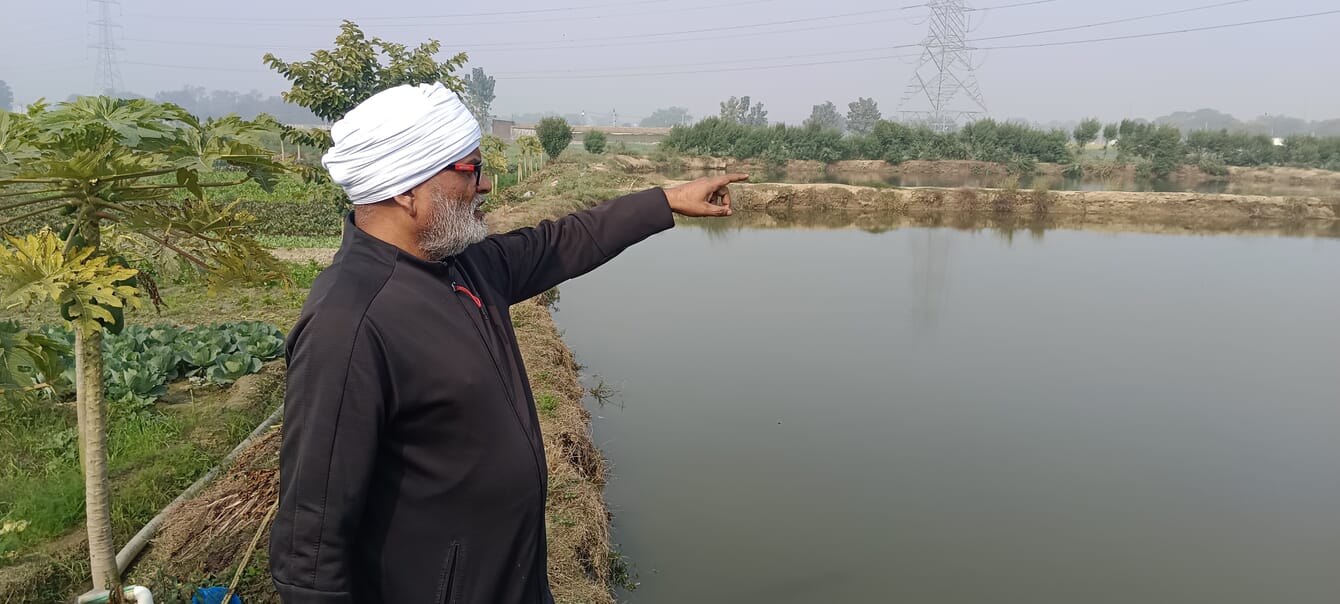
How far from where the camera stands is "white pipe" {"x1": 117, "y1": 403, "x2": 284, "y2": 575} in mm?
2631

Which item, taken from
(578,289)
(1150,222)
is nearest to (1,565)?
(578,289)

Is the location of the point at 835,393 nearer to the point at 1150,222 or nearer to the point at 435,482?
the point at 435,482

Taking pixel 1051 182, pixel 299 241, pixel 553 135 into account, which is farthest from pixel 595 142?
pixel 299 241

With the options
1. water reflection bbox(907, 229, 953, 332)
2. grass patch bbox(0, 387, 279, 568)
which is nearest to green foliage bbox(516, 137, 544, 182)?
water reflection bbox(907, 229, 953, 332)

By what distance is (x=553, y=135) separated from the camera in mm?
26250

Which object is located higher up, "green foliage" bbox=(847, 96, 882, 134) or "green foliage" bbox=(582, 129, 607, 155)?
"green foliage" bbox=(847, 96, 882, 134)

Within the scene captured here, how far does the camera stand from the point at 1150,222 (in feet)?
57.3

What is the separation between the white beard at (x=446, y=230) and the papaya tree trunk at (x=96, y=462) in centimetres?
105

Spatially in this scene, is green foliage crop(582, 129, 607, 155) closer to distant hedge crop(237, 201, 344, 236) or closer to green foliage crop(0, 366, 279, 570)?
distant hedge crop(237, 201, 344, 236)

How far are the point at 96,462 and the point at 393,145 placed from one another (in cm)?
128

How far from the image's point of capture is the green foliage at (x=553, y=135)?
26203 mm

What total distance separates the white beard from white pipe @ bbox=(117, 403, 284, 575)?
148 centimetres

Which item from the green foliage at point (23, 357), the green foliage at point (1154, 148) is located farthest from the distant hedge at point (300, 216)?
the green foliage at point (1154, 148)

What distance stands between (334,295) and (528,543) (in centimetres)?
52
